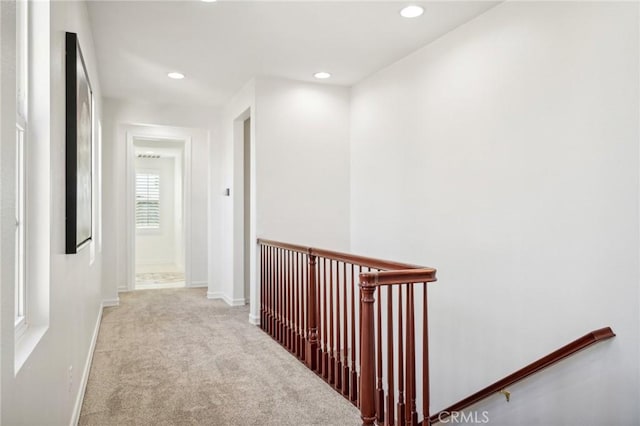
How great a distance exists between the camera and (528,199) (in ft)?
9.28

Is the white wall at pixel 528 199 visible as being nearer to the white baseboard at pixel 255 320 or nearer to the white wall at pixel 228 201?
the white baseboard at pixel 255 320

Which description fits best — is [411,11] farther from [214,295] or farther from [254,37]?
[214,295]

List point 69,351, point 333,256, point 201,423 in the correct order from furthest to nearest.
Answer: point 333,256 → point 201,423 → point 69,351

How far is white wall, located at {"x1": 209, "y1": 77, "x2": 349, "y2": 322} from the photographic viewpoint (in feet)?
15.0

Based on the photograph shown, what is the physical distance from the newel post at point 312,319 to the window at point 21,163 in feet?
6.63

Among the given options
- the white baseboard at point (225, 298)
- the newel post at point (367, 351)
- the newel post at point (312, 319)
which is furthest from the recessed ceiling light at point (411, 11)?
the white baseboard at point (225, 298)

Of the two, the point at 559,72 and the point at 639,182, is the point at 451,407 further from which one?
the point at 559,72

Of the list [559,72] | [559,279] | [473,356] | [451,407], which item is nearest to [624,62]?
[559,72]

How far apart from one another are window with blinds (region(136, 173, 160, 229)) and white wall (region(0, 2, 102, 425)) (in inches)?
280

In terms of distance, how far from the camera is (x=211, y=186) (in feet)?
19.8

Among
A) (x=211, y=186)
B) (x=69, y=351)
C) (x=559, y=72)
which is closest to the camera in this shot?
(x=69, y=351)

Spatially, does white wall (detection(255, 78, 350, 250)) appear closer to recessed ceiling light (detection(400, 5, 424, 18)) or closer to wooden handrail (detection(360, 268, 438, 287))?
recessed ceiling light (detection(400, 5, 424, 18))

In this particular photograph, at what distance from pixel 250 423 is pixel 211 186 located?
4.14 meters

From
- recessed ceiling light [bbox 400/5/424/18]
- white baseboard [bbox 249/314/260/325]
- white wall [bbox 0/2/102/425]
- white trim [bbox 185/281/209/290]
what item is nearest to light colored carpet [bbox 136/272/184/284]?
white trim [bbox 185/281/209/290]
